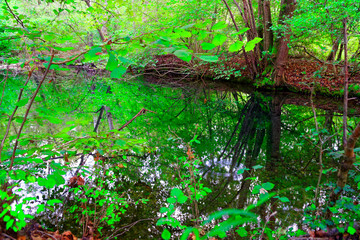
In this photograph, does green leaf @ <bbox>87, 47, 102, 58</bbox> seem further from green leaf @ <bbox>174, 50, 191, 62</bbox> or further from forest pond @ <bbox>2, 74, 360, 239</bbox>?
forest pond @ <bbox>2, 74, 360, 239</bbox>

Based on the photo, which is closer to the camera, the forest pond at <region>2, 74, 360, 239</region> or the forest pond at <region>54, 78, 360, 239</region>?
the forest pond at <region>2, 74, 360, 239</region>

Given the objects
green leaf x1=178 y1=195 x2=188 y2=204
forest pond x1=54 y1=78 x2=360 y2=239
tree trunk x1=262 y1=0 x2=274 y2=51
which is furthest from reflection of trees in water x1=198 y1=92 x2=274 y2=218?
tree trunk x1=262 y1=0 x2=274 y2=51

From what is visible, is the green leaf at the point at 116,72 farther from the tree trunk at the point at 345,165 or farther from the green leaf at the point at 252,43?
the tree trunk at the point at 345,165

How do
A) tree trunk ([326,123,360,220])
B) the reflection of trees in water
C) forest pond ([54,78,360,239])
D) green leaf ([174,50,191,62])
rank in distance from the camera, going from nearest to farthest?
green leaf ([174,50,191,62]) → tree trunk ([326,123,360,220]) → forest pond ([54,78,360,239]) → the reflection of trees in water

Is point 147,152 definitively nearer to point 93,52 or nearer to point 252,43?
point 93,52

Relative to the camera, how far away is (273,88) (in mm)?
10234

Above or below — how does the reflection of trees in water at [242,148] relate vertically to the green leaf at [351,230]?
below

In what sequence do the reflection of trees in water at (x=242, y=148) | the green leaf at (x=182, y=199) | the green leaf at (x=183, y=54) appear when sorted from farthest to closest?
the reflection of trees in water at (x=242, y=148)
the green leaf at (x=182, y=199)
the green leaf at (x=183, y=54)

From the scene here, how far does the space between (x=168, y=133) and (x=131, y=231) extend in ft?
11.4

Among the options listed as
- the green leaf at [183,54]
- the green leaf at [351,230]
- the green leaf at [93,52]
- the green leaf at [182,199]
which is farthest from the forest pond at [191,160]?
the green leaf at [183,54]

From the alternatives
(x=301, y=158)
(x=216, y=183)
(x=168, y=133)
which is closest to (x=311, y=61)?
(x=301, y=158)

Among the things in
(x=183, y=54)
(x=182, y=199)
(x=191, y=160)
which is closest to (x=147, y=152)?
(x=191, y=160)

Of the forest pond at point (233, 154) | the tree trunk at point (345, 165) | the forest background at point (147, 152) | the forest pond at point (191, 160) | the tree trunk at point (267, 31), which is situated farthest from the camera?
the tree trunk at point (267, 31)

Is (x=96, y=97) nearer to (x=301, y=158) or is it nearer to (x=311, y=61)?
(x=301, y=158)
